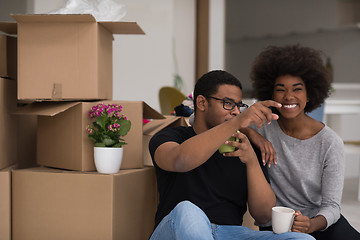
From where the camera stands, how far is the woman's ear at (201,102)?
1613 mm

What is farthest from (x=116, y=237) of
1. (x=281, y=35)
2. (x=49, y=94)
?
(x=281, y=35)

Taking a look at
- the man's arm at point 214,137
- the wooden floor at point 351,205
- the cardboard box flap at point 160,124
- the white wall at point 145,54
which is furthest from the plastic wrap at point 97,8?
the white wall at point 145,54

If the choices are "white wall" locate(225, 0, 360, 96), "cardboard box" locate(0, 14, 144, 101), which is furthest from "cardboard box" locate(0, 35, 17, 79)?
"white wall" locate(225, 0, 360, 96)

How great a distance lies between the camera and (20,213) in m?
1.78

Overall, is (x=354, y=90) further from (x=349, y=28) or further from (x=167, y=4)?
(x=167, y=4)

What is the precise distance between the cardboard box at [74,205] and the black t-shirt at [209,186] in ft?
0.66

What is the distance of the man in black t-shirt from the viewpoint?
4.70 feet

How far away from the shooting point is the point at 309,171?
1659 mm

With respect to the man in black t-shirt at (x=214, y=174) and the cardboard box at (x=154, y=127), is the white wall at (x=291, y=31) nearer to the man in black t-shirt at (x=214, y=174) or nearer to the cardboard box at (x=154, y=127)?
the cardboard box at (x=154, y=127)

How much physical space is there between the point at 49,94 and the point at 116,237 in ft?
2.07

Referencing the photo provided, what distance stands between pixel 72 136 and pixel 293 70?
0.91 meters

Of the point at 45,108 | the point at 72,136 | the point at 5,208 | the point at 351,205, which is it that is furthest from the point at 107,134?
the point at 351,205

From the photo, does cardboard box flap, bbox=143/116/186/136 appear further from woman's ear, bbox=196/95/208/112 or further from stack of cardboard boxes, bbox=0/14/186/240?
woman's ear, bbox=196/95/208/112

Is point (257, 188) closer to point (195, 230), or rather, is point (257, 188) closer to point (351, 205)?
point (195, 230)
